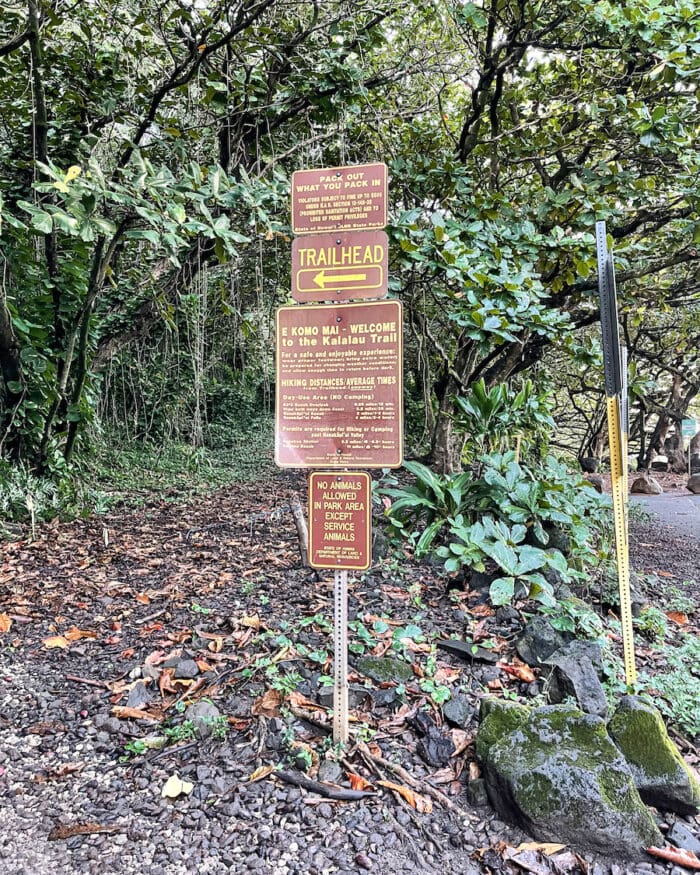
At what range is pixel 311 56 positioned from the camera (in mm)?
4477

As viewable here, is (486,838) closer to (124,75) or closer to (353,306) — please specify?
(353,306)

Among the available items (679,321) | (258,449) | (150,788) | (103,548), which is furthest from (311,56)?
(679,321)

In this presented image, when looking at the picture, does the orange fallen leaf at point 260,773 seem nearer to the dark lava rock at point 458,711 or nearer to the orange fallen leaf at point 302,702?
the orange fallen leaf at point 302,702

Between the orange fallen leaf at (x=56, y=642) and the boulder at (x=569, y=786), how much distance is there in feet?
7.89

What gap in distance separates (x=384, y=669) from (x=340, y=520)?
102cm

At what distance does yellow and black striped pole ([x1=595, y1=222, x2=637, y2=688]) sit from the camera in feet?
8.56

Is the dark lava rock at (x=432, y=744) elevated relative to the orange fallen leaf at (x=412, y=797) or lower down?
elevated

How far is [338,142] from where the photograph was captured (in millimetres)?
5090

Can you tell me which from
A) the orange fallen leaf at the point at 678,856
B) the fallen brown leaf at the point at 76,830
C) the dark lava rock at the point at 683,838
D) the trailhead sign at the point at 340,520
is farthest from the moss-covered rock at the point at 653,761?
the fallen brown leaf at the point at 76,830

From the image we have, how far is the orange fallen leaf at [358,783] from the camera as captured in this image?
2091 millimetres

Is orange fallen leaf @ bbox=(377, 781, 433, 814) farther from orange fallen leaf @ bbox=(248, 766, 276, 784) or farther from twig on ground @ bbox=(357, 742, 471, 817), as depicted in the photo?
orange fallen leaf @ bbox=(248, 766, 276, 784)

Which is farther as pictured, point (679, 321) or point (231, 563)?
point (679, 321)

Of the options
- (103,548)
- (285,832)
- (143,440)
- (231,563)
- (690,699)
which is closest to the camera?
(285,832)

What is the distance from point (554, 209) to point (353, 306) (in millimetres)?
3340
